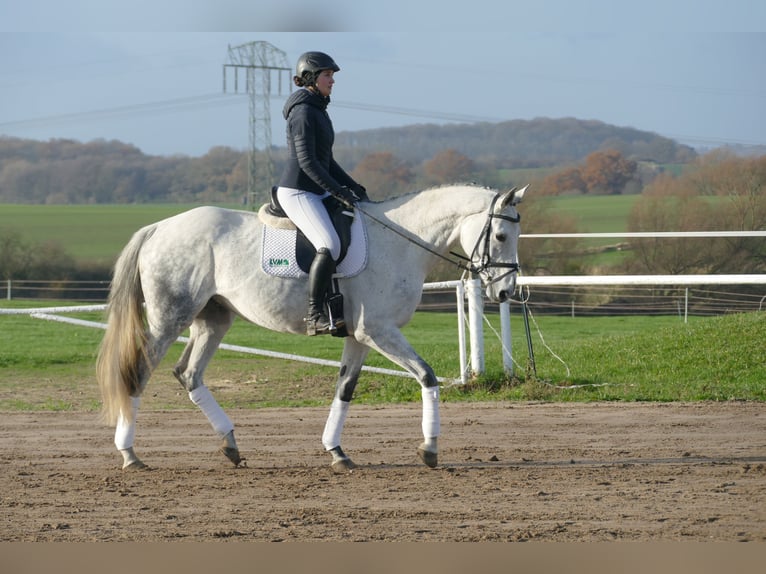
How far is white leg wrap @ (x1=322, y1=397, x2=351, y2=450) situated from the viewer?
6.99m

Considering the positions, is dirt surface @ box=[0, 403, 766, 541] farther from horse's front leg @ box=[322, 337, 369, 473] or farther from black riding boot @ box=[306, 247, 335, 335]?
black riding boot @ box=[306, 247, 335, 335]

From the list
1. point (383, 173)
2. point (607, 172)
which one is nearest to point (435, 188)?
point (383, 173)

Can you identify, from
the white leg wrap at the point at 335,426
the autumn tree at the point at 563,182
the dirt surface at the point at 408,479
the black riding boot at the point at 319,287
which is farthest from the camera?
the autumn tree at the point at 563,182

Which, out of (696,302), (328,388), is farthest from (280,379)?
(696,302)

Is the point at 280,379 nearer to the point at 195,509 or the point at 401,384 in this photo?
the point at 401,384

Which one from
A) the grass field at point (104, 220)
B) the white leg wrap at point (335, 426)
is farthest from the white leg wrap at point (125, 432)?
the grass field at point (104, 220)

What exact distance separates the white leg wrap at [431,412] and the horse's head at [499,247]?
0.83 metres

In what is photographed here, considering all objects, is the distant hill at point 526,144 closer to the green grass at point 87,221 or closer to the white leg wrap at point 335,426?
the green grass at point 87,221

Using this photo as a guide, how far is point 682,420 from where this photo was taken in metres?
8.98

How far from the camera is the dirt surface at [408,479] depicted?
5004mm

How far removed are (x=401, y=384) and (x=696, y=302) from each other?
67.9 feet

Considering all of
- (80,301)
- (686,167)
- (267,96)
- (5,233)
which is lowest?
(80,301)

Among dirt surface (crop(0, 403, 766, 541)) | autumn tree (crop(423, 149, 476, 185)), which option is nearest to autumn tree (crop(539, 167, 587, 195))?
autumn tree (crop(423, 149, 476, 185))

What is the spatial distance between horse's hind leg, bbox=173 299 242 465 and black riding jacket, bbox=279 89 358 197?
129 centimetres
